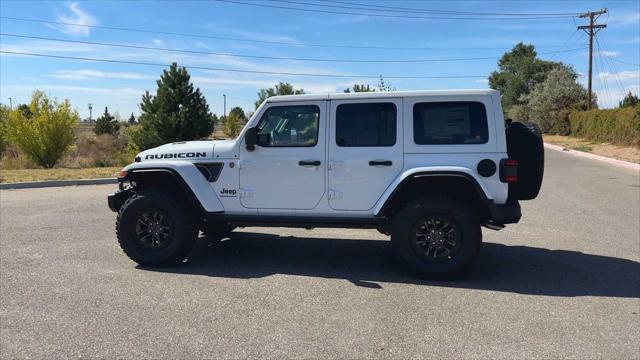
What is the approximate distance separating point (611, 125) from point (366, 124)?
2971 centimetres

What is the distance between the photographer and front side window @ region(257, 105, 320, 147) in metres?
5.69

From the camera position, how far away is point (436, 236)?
17.8 feet

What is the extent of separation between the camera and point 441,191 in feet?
18.0

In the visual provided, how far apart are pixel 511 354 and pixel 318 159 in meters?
2.81

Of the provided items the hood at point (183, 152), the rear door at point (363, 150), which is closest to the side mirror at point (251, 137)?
the hood at point (183, 152)

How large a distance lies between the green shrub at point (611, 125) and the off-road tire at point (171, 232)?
2587cm

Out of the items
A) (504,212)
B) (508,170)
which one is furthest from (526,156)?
(504,212)

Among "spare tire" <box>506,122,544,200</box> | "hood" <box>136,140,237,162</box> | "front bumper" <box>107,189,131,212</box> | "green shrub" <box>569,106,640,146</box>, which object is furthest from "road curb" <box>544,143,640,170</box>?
"front bumper" <box>107,189,131,212</box>

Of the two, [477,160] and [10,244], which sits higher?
[477,160]

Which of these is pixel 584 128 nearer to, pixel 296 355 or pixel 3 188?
pixel 3 188

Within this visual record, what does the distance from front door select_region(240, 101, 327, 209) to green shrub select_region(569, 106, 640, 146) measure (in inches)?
982

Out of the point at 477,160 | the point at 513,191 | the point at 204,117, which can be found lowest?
the point at 513,191

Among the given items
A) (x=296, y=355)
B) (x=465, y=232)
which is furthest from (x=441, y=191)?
(x=296, y=355)

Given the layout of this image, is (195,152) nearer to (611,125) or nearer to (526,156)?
(526,156)
